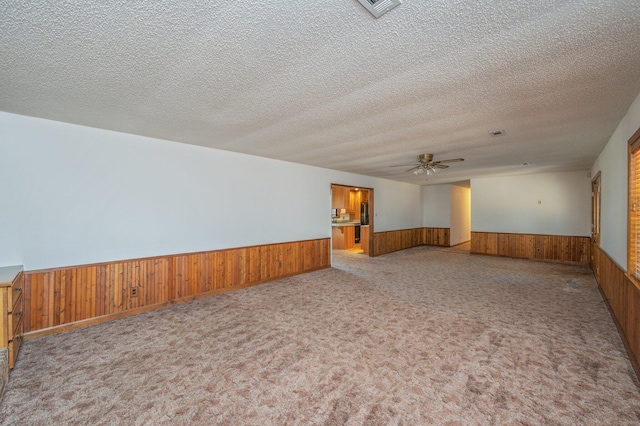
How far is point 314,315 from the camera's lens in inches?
146

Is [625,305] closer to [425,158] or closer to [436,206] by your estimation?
[425,158]

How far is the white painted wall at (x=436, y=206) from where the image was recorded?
1044cm

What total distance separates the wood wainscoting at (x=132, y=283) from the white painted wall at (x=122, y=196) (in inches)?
5.6

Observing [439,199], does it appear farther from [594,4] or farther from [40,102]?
[40,102]

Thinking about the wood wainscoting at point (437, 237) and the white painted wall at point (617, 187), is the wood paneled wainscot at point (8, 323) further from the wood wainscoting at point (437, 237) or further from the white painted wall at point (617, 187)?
the wood wainscoting at point (437, 237)

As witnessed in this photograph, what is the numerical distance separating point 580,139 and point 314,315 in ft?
14.8

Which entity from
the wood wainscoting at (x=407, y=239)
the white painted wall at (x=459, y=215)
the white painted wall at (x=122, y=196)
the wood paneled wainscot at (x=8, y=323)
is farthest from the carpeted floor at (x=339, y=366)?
the white painted wall at (x=459, y=215)

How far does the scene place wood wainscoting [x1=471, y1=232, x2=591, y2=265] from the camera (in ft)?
23.4

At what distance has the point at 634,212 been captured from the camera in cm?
278

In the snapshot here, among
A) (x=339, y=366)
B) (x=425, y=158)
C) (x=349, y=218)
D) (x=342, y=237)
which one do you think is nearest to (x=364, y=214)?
(x=349, y=218)

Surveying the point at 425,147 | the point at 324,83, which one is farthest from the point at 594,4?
the point at 425,147

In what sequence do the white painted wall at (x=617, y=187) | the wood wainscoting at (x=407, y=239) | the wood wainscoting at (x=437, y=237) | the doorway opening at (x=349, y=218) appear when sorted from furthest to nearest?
the wood wainscoting at (x=437, y=237) < the doorway opening at (x=349, y=218) < the wood wainscoting at (x=407, y=239) < the white painted wall at (x=617, y=187)

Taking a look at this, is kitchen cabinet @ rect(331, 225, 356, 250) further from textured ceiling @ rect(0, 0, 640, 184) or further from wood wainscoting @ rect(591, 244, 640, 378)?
wood wainscoting @ rect(591, 244, 640, 378)

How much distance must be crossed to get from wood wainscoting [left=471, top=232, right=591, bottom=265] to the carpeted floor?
379 centimetres
